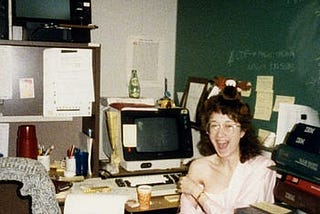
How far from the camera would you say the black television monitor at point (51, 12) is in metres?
2.46

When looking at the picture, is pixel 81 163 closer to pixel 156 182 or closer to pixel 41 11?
pixel 156 182

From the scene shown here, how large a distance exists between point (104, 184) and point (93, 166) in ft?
0.89

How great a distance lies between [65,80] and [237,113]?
1.03 m

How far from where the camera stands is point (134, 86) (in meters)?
2.96

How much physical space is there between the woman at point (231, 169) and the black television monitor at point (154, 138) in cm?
45

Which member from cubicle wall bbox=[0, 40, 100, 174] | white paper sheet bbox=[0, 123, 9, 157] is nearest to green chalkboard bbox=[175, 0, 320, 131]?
cubicle wall bbox=[0, 40, 100, 174]

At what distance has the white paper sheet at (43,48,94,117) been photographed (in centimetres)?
255

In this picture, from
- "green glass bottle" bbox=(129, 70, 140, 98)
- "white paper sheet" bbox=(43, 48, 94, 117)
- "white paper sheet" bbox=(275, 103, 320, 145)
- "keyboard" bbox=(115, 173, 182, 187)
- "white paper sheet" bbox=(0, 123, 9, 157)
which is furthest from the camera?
"green glass bottle" bbox=(129, 70, 140, 98)

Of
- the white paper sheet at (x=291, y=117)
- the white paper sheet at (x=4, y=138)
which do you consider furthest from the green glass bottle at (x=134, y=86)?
the white paper sheet at (x=291, y=117)

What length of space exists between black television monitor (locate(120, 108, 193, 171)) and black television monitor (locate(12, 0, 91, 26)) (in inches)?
23.4

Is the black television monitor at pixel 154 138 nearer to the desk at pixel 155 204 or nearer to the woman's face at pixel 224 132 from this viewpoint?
the desk at pixel 155 204

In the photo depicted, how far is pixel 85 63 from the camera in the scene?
8.44 feet

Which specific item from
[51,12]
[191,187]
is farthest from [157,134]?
[51,12]

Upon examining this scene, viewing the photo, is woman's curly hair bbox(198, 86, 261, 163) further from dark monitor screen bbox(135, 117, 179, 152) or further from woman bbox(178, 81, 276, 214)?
dark monitor screen bbox(135, 117, 179, 152)
